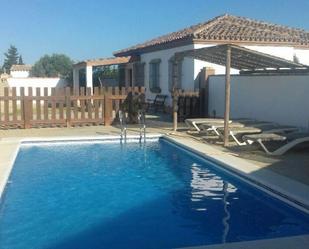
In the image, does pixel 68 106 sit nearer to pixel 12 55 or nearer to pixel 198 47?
pixel 198 47

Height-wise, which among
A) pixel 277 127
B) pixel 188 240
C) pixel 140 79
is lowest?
pixel 188 240

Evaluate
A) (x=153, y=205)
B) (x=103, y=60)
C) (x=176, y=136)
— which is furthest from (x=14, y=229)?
(x=103, y=60)

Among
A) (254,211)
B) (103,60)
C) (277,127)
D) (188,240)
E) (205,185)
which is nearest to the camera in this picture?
(188,240)

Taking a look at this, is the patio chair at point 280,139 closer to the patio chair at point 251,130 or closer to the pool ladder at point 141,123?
the patio chair at point 251,130

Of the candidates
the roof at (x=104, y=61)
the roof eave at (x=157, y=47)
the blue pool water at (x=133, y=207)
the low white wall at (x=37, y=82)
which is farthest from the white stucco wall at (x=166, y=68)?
the low white wall at (x=37, y=82)

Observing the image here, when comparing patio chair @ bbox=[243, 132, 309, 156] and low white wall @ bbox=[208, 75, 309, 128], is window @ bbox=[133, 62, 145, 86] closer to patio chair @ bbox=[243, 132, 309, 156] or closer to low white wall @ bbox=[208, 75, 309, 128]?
low white wall @ bbox=[208, 75, 309, 128]

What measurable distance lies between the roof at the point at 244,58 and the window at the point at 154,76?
6963 millimetres

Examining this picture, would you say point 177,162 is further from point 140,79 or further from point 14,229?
point 140,79

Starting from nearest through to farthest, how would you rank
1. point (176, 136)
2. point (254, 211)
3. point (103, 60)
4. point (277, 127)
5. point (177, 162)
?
point (254, 211), point (177, 162), point (277, 127), point (176, 136), point (103, 60)

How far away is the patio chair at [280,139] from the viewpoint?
11.1 m

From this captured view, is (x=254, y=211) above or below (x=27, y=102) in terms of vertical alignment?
below

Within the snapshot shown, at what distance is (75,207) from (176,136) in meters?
7.24

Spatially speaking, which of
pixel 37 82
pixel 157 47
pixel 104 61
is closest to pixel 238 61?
pixel 157 47

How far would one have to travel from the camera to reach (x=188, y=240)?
611 centimetres
